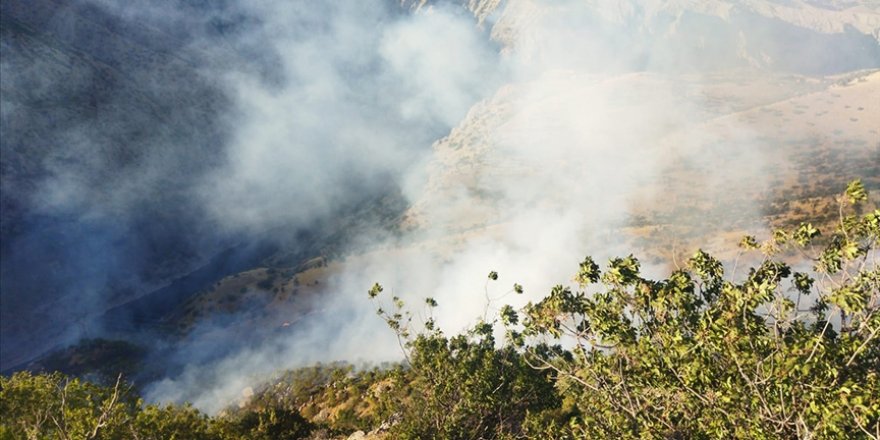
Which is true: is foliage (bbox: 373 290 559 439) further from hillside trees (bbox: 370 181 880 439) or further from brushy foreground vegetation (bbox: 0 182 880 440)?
hillside trees (bbox: 370 181 880 439)

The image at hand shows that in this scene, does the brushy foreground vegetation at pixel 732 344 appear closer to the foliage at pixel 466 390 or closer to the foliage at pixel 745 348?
the foliage at pixel 745 348

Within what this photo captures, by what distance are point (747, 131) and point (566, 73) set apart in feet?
290

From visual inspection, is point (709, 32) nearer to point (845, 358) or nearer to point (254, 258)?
point (254, 258)

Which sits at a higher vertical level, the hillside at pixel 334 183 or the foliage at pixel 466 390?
the hillside at pixel 334 183

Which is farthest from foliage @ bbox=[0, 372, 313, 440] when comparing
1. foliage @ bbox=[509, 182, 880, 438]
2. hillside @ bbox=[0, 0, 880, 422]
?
hillside @ bbox=[0, 0, 880, 422]

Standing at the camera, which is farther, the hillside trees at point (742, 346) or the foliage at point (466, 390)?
the foliage at point (466, 390)

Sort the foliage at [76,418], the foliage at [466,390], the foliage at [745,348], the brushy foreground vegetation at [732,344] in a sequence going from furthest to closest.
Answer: the foliage at [466,390] < the foliage at [76,418] < the brushy foreground vegetation at [732,344] < the foliage at [745,348]

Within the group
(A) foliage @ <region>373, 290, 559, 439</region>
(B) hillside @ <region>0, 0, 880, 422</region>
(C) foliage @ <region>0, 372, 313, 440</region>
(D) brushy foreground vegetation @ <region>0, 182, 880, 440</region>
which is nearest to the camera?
(D) brushy foreground vegetation @ <region>0, 182, 880, 440</region>

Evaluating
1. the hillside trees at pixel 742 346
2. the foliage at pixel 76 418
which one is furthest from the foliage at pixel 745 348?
the foliage at pixel 76 418

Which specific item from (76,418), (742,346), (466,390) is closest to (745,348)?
(742,346)

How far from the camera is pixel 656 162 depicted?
4183 inches

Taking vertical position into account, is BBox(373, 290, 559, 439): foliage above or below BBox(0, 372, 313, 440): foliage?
below

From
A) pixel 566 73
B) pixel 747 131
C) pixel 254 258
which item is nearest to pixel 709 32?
pixel 566 73

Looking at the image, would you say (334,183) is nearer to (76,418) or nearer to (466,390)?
(76,418)
